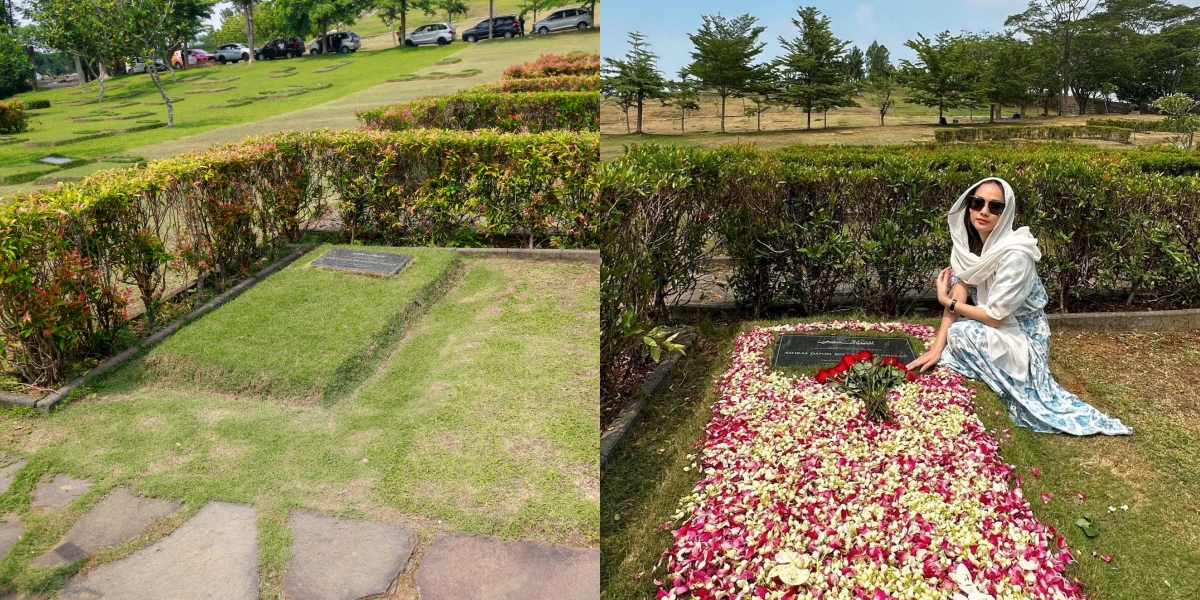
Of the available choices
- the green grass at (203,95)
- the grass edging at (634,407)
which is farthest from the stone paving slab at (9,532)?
the green grass at (203,95)

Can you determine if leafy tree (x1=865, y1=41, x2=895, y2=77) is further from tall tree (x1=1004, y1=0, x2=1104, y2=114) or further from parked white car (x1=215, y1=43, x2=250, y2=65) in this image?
parked white car (x1=215, y1=43, x2=250, y2=65)

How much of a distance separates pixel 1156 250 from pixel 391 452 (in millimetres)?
5770

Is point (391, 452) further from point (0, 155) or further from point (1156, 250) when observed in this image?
point (0, 155)

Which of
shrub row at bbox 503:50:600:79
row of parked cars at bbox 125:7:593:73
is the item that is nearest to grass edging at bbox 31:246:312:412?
shrub row at bbox 503:50:600:79

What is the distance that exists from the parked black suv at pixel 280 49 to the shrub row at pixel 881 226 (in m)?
34.2

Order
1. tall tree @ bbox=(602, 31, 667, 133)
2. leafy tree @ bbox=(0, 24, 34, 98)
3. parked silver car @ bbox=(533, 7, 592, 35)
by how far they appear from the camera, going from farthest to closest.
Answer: parked silver car @ bbox=(533, 7, 592, 35)
leafy tree @ bbox=(0, 24, 34, 98)
tall tree @ bbox=(602, 31, 667, 133)

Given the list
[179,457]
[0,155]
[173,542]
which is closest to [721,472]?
[173,542]

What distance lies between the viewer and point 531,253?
7918 millimetres

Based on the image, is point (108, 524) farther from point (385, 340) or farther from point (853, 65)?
point (853, 65)

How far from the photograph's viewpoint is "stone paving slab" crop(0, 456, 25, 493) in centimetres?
397

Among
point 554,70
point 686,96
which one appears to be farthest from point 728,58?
point 554,70

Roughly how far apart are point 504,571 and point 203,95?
26373 mm

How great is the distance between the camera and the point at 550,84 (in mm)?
17359

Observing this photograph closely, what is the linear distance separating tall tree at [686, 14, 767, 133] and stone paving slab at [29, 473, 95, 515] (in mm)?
6960
